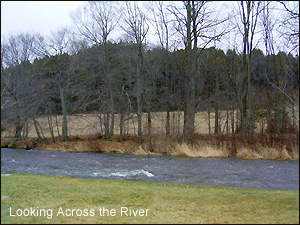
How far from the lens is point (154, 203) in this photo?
7102 mm

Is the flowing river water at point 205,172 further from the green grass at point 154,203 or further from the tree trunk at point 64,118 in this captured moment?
the tree trunk at point 64,118

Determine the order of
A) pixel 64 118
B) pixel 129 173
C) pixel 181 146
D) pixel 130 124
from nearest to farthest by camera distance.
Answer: pixel 129 173
pixel 181 146
pixel 130 124
pixel 64 118

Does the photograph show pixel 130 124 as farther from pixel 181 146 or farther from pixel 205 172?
pixel 205 172

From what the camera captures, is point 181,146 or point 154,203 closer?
point 154,203

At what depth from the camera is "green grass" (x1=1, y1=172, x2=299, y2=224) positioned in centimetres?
571

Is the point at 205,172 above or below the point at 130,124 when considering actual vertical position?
below

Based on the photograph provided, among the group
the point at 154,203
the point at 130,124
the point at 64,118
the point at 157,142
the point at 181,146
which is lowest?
the point at 181,146

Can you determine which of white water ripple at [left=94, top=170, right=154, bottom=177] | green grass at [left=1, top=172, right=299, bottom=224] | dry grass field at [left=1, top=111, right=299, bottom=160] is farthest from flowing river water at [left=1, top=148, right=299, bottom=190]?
green grass at [left=1, top=172, right=299, bottom=224]

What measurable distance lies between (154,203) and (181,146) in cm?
1620

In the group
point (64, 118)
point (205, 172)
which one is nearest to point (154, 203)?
point (205, 172)

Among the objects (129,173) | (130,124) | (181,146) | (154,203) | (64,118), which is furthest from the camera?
(64,118)

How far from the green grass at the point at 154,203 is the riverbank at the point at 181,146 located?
3.27 m

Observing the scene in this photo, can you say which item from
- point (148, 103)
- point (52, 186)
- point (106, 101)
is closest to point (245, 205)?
point (52, 186)

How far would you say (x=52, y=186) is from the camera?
352 inches
